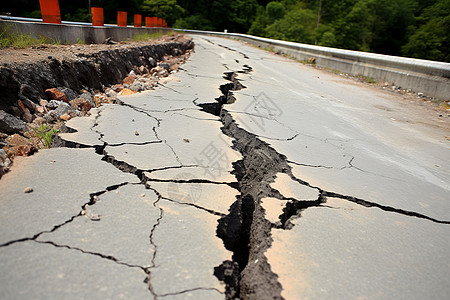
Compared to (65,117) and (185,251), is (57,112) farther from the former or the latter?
(185,251)

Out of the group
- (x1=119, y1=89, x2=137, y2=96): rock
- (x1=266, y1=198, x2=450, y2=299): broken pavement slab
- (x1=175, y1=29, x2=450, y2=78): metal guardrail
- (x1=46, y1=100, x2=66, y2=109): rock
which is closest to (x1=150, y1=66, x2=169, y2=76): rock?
(x1=119, y1=89, x2=137, y2=96): rock

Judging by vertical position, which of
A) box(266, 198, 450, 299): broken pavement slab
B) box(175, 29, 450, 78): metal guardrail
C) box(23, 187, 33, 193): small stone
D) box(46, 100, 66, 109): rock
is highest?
box(175, 29, 450, 78): metal guardrail

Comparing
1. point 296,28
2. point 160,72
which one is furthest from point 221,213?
point 296,28

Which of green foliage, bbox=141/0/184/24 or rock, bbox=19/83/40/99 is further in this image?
green foliage, bbox=141/0/184/24

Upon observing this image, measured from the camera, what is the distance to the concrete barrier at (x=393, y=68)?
480 centimetres

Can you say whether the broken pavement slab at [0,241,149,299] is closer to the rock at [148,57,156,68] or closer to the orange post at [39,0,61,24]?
the rock at [148,57,156,68]

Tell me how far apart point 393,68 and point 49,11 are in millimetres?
6759

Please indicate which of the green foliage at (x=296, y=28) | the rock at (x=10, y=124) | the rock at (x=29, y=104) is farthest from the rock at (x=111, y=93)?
the green foliage at (x=296, y=28)

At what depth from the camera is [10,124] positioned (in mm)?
2186

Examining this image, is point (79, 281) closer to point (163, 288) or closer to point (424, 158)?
point (163, 288)

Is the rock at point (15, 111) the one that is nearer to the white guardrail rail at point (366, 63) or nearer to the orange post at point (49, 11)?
the white guardrail rail at point (366, 63)

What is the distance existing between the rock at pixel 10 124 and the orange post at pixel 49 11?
4178 millimetres

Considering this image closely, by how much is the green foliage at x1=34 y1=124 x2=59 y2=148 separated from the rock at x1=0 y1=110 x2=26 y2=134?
0.11 m

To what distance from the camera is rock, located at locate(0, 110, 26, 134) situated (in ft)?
7.03
